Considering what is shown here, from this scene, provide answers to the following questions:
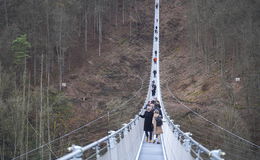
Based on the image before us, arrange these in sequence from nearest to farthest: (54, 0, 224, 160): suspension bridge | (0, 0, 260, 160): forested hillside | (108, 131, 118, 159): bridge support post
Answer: (54, 0, 224, 160): suspension bridge → (108, 131, 118, 159): bridge support post → (0, 0, 260, 160): forested hillside

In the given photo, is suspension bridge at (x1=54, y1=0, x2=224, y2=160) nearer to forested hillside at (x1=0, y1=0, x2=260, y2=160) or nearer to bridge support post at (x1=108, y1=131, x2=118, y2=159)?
bridge support post at (x1=108, y1=131, x2=118, y2=159)

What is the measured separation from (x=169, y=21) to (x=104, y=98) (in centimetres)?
1892

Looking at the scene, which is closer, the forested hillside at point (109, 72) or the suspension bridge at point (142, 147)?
the suspension bridge at point (142, 147)

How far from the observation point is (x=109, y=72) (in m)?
31.0

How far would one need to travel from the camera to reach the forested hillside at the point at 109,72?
17.4m

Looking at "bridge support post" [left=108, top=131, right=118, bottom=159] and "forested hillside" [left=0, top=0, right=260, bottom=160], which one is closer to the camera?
"bridge support post" [left=108, top=131, right=118, bottom=159]

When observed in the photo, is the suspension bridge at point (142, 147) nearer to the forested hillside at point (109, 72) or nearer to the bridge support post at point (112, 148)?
the bridge support post at point (112, 148)

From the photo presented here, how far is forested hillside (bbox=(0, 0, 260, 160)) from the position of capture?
1738cm

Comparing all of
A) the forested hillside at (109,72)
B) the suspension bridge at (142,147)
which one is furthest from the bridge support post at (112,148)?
the forested hillside at (109,72)

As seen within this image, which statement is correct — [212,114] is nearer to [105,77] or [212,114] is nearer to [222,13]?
[222,13]

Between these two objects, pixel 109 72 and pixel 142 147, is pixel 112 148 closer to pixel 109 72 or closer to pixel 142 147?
pixel 142 147

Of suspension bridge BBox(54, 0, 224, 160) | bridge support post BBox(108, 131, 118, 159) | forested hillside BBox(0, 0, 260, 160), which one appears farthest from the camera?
forested hillside BBox(0, 0, 260, 160)

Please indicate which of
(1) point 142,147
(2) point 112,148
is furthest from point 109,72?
(2) point 112,148

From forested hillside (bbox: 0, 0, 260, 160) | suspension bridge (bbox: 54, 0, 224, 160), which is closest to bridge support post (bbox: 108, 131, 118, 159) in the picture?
suspension bridge (bbox: 54, 0, 224, 160)
